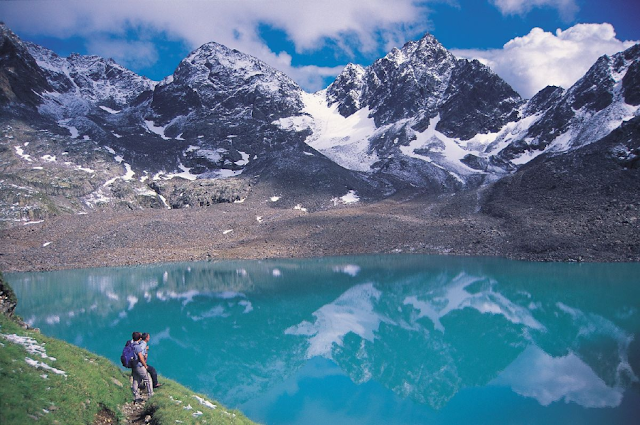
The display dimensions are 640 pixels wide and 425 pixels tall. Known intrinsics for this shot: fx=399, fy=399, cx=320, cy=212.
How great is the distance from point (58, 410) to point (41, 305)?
3633 centimetres

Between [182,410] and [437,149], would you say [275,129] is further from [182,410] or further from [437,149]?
[182,410]

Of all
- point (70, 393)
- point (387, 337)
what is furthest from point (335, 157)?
point (70, 393)

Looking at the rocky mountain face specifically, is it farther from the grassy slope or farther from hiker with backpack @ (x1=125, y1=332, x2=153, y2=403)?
hiker with backpack @ (x1=125, y1=332, x2=153, y2=403)

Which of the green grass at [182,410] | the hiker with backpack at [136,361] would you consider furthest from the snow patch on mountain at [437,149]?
the hiker with backpack at [136,361]

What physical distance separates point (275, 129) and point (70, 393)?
5788 inches

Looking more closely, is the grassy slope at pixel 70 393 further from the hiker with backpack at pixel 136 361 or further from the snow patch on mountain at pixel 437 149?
the snow patch on mountain at pixel 437 149

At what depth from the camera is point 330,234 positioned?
75.8m

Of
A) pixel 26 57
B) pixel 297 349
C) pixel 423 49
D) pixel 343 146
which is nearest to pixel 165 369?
pixel 297 349

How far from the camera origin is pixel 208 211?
96.5 metres

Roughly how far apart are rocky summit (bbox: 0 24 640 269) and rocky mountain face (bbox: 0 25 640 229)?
0.66m

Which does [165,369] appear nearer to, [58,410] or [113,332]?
[113,332]

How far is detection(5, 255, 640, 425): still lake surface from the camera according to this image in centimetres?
1730

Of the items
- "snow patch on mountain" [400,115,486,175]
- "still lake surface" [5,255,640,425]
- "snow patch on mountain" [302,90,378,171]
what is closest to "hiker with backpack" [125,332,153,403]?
"still lake surface" [5,255,640,425]

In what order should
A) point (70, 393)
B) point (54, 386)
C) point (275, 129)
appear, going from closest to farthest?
point (54, 386)
point (70, 393)
point (275, 129)
